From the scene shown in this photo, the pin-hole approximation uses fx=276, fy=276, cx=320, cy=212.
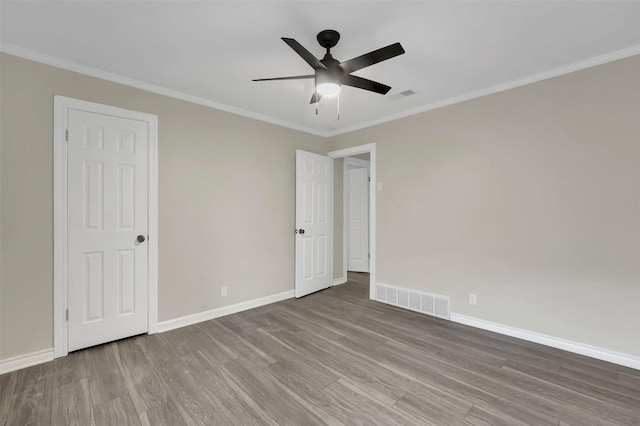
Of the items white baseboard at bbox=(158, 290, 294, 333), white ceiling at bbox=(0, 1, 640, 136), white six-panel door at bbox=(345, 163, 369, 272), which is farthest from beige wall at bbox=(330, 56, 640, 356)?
white six-panel door at bbox=(345, 163, 369, 272)

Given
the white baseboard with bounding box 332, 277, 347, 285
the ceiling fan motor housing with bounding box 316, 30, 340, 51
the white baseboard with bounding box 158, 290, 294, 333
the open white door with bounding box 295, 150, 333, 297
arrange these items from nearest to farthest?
the ceiling fan motor housing with bounding box 316, 30, 340, 51, the white baseboard with bounding box 158, 290, 294, 333, the open white door with bounding box 295, 150, 333, 297, the white baseboard with bounding box 332, 277, 347, 285

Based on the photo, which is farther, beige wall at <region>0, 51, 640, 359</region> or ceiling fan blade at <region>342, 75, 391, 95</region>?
beige wall at <region>0, 51, 640, 359</region>

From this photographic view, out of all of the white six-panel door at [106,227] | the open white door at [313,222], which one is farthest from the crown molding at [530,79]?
the white six-panel door at [106,227]

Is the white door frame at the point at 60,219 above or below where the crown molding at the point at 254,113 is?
below

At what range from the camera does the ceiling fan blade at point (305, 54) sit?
1.67 m

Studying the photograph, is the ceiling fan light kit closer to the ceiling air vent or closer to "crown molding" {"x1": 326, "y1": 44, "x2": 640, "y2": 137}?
the ceiling air vent

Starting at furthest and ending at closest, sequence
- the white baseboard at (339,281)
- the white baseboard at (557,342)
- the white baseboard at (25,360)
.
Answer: the white baseboard at (339,281) → the white baseboard at (557,342) → the white baseboard at (25,360)

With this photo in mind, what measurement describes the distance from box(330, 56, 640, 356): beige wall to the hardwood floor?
0.44 m

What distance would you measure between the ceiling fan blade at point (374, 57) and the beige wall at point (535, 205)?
1.82 metres

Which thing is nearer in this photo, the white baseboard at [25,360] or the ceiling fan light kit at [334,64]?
the ceiling fan light kit at [334,64]

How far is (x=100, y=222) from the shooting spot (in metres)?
2.63

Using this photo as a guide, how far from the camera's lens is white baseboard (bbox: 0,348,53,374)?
7.19 ft

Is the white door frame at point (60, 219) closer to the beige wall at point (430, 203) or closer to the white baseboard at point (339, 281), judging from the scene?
the beige wall at point (430, 203)

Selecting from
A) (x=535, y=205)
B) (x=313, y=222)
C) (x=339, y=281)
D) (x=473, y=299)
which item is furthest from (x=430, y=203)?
(x=339, y=281)
